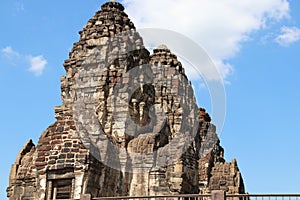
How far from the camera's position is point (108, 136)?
62.0 ft

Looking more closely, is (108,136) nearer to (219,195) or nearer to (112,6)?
(219,195)

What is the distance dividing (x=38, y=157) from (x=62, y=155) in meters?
0.91

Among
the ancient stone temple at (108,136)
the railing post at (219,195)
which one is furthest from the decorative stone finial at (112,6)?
the railing post at (219,195)

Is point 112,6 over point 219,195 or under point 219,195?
over

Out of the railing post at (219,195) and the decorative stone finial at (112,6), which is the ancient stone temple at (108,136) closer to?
the decorative stone finial at (112,6)

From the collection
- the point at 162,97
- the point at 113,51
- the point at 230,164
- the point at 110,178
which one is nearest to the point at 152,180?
the point at 110,178

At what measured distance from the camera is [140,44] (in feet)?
74.1

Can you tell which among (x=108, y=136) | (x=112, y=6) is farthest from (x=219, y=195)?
(x=112, y=6)

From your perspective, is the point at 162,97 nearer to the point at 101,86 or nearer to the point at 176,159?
the point at 176,159

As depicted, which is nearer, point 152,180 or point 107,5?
point 152,180

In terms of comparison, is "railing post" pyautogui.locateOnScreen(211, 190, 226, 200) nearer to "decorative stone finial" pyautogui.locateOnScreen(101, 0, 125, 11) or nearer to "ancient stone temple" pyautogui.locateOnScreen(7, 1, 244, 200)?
"ancient stone temple" pyautogui.locateOnScreen(7, 1, 244, 200)

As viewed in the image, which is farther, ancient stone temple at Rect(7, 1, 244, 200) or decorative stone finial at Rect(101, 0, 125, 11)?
decorative stone finial at Rect(101, 0, 125, 11)

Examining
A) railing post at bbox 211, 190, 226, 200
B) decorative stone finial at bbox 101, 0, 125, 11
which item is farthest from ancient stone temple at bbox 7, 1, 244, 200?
railing post at bbox 211, 190, 226, 200

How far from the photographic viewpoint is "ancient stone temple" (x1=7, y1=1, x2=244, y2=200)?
677 inches
